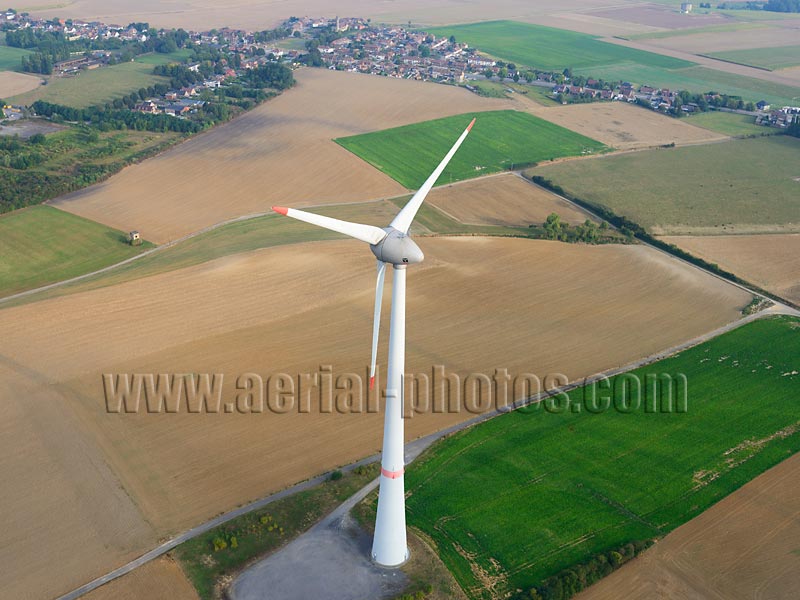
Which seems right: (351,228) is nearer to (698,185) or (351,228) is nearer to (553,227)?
Answer: (553,227)

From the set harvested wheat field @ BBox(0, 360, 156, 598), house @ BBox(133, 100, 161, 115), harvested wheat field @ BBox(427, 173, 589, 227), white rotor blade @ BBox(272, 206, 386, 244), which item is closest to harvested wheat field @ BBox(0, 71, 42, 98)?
house @ BBox(133, 100, 161, 115)

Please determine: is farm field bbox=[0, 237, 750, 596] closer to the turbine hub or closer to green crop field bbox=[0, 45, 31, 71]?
the turbine hub

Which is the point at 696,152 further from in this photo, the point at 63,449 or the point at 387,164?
the point at 63,449

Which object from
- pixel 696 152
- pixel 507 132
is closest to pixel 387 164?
pixel 507 132

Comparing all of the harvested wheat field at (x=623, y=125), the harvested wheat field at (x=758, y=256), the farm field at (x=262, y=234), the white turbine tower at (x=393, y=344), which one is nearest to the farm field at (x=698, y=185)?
the harvested wheat field at (x=758, y=256)

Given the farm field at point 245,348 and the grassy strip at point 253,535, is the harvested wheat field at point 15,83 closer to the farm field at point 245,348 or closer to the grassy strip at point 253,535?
the farm field at point 245,348
